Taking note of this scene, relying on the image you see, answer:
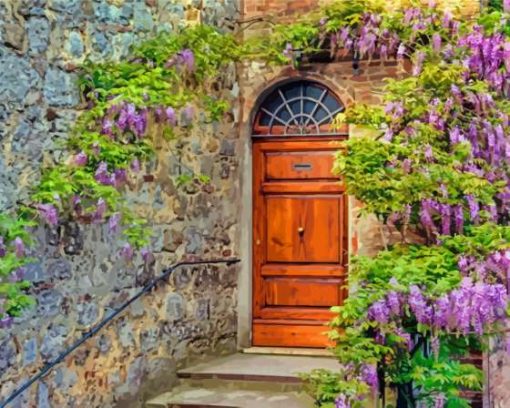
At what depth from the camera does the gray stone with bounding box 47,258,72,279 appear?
184 inches

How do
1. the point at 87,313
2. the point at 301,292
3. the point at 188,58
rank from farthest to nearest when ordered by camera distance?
the point at 301,292 < the point at 188,58 < the point at 87,313

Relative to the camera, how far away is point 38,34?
467 cm

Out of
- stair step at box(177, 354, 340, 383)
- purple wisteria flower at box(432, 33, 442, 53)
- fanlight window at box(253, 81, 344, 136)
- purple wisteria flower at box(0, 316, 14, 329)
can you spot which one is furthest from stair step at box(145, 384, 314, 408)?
purple wisteria flower at box(432, 33, 442, 53)

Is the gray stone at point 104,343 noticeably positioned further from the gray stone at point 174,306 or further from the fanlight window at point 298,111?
the fanlight window at point 298,111

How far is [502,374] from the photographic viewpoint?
580 centimetres

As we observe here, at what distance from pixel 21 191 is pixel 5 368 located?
93 centimetres

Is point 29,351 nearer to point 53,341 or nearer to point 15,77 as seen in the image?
point 53,341

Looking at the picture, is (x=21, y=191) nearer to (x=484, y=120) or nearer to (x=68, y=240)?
(x=68, y=240)

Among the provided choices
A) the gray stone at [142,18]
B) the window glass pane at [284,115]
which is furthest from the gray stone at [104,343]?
the window glass pane at [284,115]

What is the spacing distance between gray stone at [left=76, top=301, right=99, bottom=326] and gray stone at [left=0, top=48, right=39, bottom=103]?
1.26 meters

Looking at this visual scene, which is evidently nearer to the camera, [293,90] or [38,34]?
[38,34]

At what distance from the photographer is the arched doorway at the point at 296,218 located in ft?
21.6

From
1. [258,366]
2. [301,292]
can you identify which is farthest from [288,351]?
[258,366]

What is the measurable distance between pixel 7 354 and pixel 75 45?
186cm
